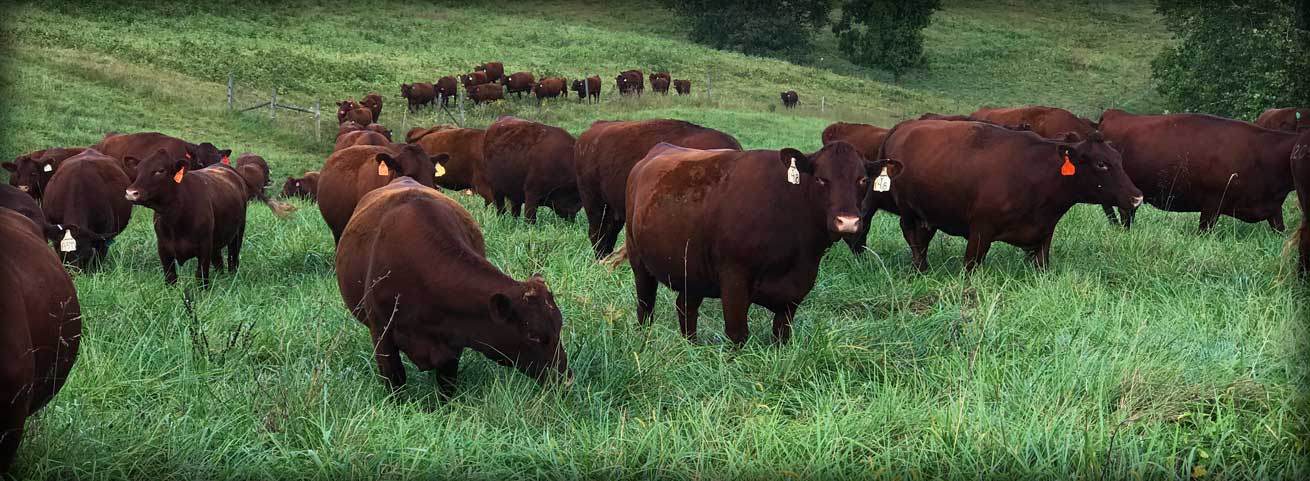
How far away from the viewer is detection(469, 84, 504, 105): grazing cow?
105ft

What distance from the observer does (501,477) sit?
4070mm

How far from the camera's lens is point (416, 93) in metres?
31.2

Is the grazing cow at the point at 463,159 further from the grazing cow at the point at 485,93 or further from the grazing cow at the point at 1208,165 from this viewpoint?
the grazing cow at the point at 485,93

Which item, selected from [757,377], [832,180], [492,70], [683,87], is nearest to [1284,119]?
[832,180]

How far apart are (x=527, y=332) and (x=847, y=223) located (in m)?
1.88

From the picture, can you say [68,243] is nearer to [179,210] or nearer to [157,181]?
[157,181]

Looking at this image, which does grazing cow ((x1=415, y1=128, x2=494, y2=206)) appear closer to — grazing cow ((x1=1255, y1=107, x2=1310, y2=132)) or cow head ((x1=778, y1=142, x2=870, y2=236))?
cow head ((x1=778, y1=142, x2=870, y2=236))

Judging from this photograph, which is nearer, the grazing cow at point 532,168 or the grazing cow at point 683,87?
the grazing cow at point 532,168

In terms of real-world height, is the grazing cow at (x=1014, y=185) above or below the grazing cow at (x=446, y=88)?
above

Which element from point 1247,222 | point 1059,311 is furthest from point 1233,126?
point 1059,311

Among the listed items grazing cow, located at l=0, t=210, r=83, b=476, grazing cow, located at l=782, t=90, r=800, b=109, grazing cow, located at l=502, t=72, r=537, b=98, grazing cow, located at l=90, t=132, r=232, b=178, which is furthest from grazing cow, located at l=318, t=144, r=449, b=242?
grazing cow, located at l=782, t=90, r=800, b=109

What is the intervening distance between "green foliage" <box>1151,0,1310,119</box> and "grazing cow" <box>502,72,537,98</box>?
19696 millimetres

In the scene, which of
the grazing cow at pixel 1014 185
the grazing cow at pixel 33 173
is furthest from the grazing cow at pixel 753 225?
the grazing cow at pixel 33 173

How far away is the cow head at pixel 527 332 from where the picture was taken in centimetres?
500
